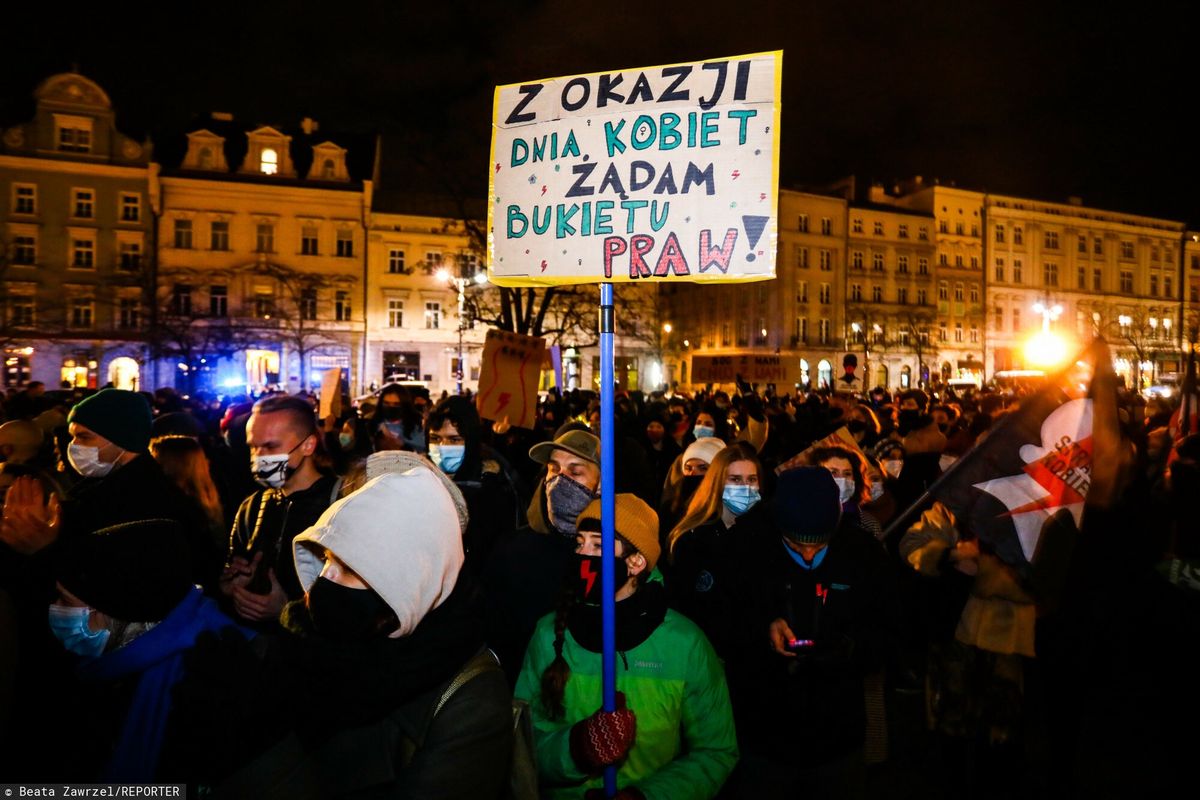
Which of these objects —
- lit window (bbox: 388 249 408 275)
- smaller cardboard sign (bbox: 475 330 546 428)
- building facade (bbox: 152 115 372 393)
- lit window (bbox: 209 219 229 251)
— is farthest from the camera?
lit window (bbox: 388 249 408 275)

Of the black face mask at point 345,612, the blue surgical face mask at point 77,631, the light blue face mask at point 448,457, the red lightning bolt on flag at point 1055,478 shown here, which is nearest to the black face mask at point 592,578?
the black face mask at point 345,612

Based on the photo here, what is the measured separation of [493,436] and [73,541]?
23.4 ft

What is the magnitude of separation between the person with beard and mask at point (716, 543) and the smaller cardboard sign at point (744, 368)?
14.8m

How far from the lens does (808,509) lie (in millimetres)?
3023

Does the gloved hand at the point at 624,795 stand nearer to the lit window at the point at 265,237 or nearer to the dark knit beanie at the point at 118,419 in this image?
the dark knit beanie at the point at 118,419

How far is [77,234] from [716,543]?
44.9 m

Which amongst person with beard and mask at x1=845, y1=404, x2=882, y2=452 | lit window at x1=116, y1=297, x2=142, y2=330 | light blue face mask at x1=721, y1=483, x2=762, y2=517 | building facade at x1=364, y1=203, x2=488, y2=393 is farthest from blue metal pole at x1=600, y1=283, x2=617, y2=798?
lit window at x1=116, y1=297, x2=142, y2=330

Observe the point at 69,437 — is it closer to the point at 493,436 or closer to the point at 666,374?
the point at 493,436

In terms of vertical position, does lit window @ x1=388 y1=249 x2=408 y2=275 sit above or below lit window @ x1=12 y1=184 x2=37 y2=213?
below

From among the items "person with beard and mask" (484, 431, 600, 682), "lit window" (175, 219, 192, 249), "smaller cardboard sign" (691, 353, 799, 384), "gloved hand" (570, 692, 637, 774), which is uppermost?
"lit window" (175, 219, 192, 249)

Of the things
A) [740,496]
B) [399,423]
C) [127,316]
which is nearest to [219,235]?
[127,316]

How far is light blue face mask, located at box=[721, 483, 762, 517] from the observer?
438cm

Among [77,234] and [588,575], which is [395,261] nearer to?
[77,234]

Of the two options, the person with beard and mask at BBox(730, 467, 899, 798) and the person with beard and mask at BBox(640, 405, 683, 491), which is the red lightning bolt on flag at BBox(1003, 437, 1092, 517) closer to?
the person with beard and mask at BBox(730, 467, 899, 798)
